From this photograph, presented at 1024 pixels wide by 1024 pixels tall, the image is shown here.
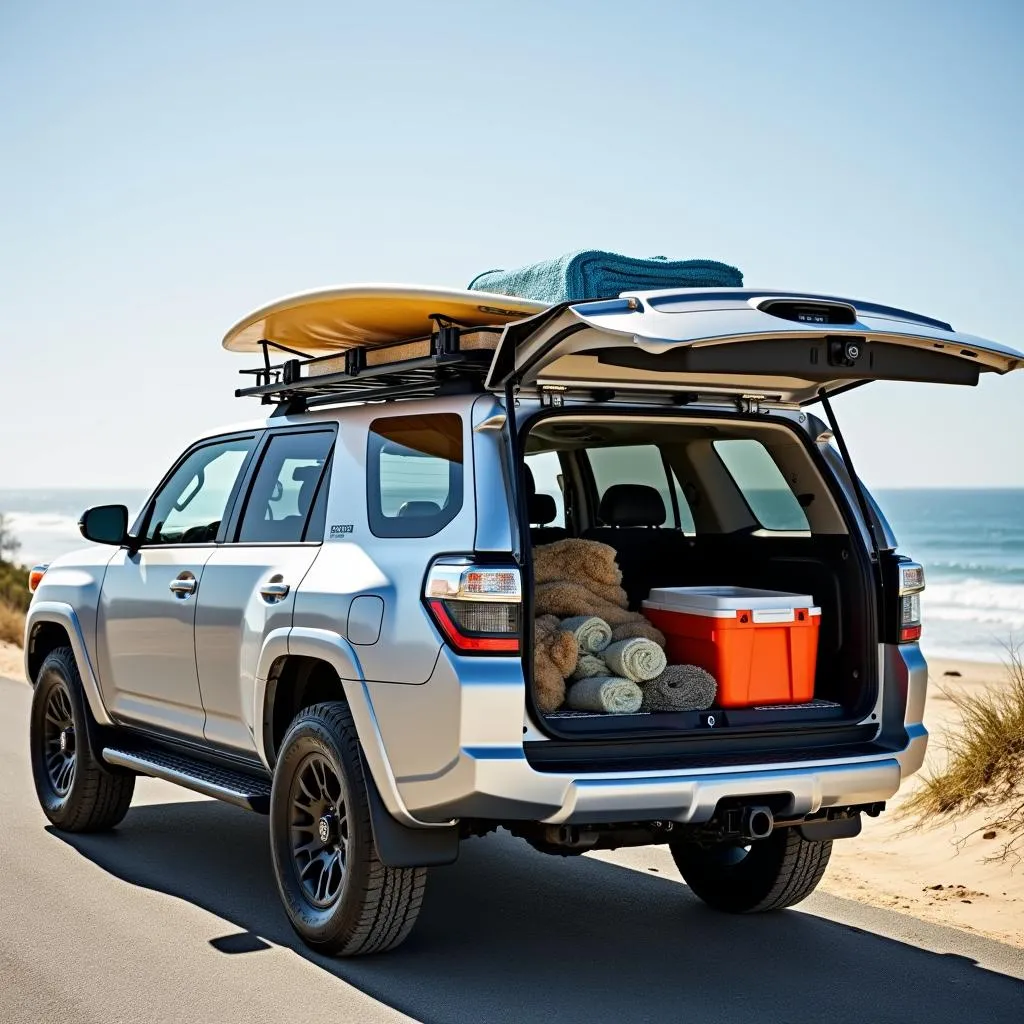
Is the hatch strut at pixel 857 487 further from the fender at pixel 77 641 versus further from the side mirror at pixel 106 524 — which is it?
the fender at pixel 77 641

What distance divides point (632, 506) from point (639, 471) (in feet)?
1.33

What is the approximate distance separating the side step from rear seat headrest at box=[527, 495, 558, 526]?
5.09 ft

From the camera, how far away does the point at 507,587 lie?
184 inches

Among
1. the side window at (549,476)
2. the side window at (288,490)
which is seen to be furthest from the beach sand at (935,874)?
the side window at (288,490)

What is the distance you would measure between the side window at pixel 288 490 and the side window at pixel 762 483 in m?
1.69

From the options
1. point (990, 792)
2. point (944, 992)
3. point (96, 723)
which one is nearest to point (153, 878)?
point (96, 723)

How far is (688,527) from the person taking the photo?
6457 millimetres

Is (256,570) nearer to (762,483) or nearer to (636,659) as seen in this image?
(636,659)

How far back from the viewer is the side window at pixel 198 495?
649 centimetres

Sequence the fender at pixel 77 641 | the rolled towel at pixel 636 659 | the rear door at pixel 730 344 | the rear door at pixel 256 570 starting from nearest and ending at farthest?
the rear door at pixel 730 344
the rolled towel at pixel 636 659
the rear door at pixel 256 570
the fender at pixel 77 641

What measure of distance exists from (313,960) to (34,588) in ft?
11.4

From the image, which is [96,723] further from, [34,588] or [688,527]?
[688,527]

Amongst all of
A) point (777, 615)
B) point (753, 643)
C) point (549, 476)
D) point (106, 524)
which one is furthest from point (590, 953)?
point (106, 524)

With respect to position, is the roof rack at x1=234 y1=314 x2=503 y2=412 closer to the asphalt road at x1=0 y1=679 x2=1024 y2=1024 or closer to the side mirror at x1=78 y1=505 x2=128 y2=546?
the side mirror at x1=78 y1=505 x2=128 y2=546
